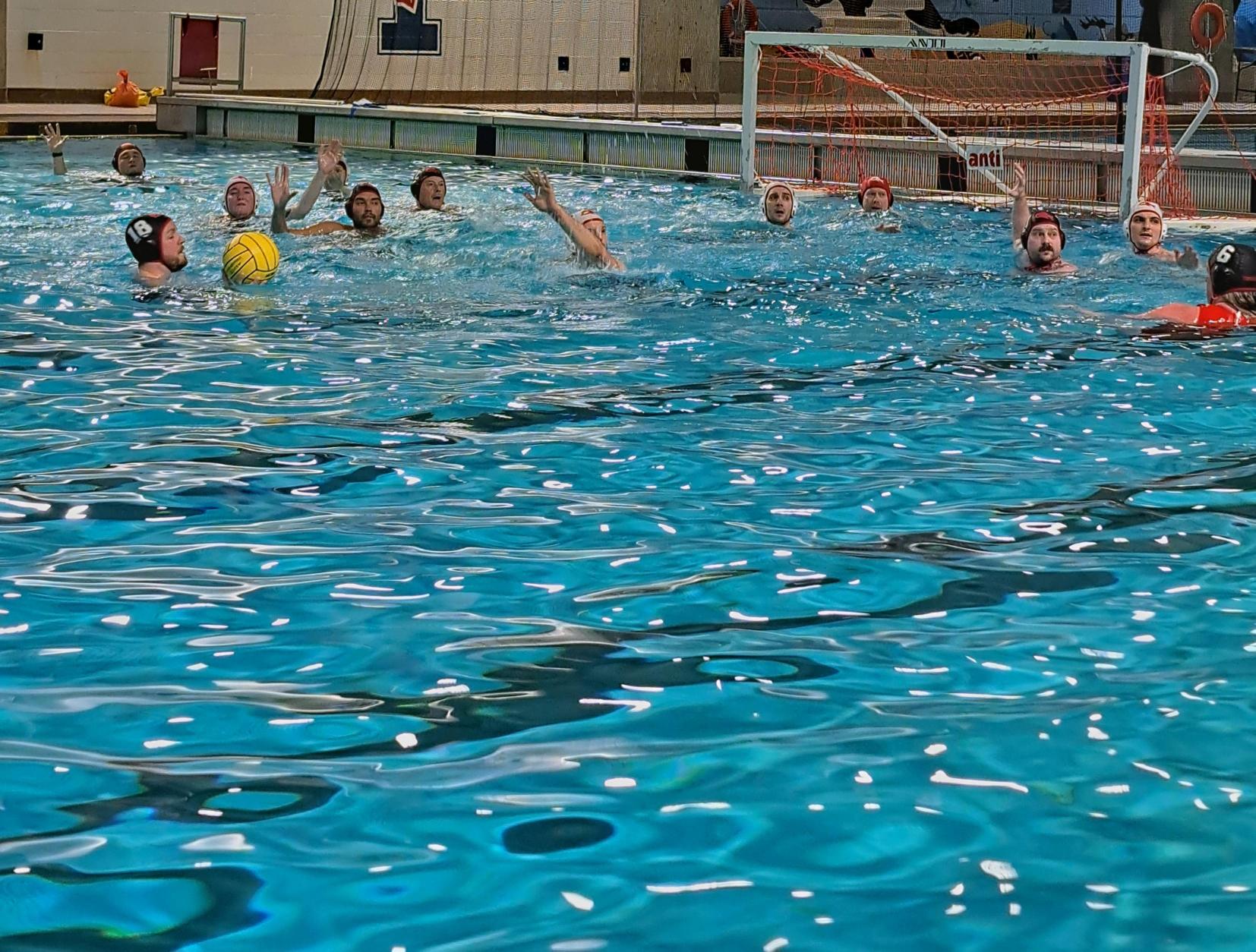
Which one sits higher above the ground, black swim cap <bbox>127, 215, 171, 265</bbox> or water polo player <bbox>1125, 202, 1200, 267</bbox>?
water polo player <bbox>1125, 202, 1200, 267</bbox>

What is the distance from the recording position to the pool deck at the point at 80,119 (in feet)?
66.0

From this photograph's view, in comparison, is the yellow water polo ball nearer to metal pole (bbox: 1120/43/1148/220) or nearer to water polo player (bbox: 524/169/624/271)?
water polo player (bbox: 524/169/624/271)

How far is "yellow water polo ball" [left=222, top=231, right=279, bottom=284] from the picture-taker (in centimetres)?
925

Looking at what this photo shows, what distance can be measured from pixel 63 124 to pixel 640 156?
27.0 ft

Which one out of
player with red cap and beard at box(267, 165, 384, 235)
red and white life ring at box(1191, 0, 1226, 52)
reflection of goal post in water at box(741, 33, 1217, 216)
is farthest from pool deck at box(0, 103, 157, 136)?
red and white life ring at box(1191, 0, 1226, 52)

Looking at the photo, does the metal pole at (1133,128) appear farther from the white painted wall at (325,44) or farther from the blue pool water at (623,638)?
the white painted wall at (325,44)

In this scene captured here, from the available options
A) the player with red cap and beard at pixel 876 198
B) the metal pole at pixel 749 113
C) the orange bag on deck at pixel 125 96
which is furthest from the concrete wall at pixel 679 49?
the player with red cap and beard at pixel 876 198

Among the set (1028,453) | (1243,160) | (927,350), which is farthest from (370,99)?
(1028,453)

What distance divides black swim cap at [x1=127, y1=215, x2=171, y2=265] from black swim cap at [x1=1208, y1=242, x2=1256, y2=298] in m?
5.90

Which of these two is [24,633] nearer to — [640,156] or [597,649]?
[597,649]

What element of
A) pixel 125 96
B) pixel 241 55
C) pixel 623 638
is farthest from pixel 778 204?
pixel 125 96

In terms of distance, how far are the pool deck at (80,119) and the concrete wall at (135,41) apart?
1.71 ft

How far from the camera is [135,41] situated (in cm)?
2325

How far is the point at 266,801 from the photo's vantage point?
121 inches
